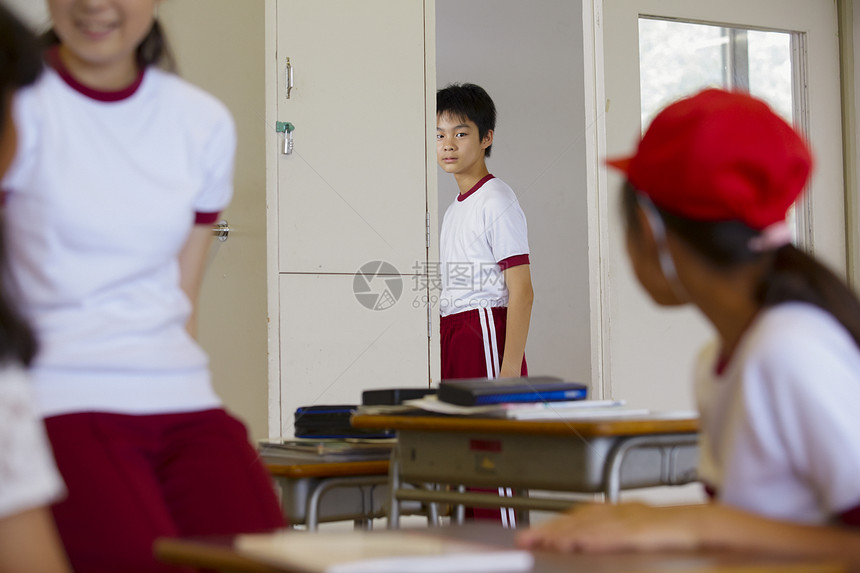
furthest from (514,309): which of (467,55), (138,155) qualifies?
(138,155)

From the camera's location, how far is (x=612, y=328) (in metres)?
4.11

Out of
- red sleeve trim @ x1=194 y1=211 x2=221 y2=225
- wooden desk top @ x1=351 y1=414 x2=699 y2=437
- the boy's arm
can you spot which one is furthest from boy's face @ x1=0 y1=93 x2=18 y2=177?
the boy's arm

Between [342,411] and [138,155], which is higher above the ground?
[138,155]

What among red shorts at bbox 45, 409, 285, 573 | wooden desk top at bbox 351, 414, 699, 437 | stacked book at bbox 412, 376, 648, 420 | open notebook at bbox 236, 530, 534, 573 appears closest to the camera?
open notebook at bbox 236, 530, 534, 573

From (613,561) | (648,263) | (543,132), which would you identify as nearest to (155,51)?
(648,263)

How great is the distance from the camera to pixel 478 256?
11.7 feet

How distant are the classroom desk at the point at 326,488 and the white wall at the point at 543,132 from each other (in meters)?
1.83

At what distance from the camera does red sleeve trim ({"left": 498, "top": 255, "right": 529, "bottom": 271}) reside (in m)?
3.45

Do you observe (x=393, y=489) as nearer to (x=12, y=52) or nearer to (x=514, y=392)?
(x=514, y=392)

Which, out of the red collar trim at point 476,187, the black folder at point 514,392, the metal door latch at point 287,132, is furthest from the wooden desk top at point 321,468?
the red collar trim at point 476,187

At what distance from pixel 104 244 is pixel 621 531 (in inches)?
28.3

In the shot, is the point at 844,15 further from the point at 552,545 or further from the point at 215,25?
the point at 552,545

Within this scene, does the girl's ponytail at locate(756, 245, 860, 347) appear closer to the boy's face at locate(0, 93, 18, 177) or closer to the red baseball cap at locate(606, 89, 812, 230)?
the red baseball cap at locate(606, 89, 812, 230)

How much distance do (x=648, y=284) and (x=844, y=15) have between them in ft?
13.5
